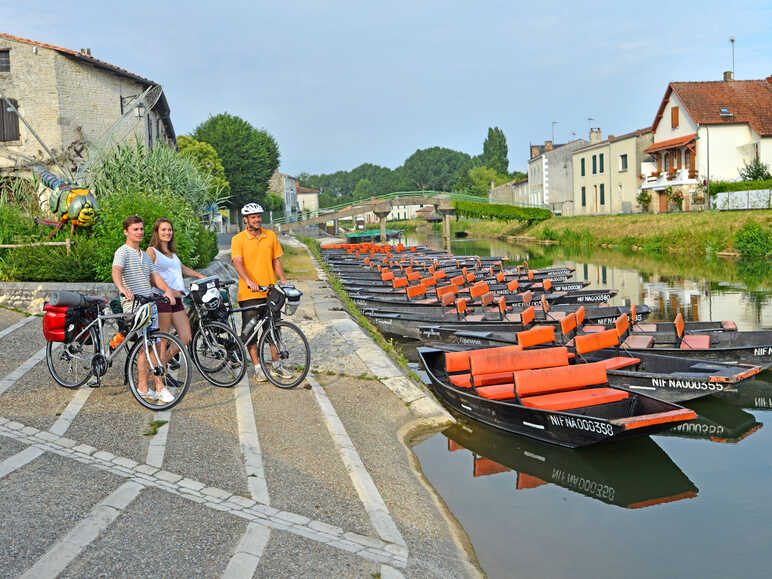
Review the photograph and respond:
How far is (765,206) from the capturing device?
33875 mm

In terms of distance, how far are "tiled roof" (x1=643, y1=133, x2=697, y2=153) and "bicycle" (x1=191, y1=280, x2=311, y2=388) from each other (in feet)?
132

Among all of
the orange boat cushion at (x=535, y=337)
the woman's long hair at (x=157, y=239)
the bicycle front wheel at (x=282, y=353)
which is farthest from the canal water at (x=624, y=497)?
the woman's long hair at (x=157, y=239)

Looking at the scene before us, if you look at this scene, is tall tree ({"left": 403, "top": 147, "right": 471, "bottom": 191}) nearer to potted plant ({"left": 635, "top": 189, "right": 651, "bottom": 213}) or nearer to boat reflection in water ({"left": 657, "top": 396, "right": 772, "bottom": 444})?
potted plant ({"left": 635, "top": 189, "right": 651, "bottom": 213})

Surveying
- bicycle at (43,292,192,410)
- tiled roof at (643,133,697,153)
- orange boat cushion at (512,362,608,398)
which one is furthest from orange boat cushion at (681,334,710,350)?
tiled roof at (643,133,697,153)

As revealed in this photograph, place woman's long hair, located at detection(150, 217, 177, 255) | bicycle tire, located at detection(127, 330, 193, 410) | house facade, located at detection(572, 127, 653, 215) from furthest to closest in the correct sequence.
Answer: house facade, located at detection(572, 127, 653, 215), woman's long hair, located at detection(150, 217, 177, 255), bicycle tire, located at detection(127, 330, 193, 410)

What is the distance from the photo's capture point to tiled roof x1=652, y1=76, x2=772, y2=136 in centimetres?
4178

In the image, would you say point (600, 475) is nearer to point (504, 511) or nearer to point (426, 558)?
point (504, 511)

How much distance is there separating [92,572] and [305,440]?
8.57 feet

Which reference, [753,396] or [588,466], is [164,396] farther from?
[753,396]

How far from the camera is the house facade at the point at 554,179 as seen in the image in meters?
64.8

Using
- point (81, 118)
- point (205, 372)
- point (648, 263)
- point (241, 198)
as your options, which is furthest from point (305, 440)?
point (241, 198)

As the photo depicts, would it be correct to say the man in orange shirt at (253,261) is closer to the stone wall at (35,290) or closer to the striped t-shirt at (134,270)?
the striped t-shirt at (134,270)

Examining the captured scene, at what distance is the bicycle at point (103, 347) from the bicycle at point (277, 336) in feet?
2.95

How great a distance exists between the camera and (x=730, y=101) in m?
43.4
